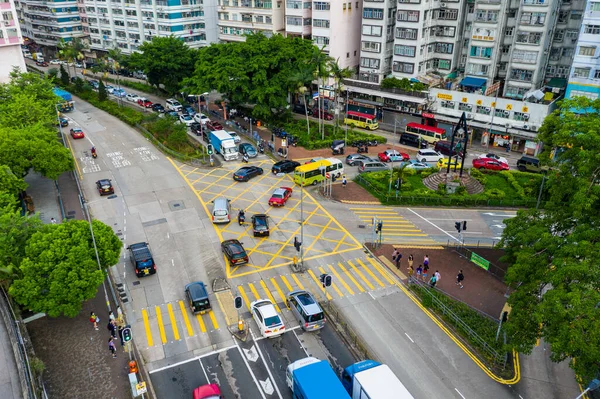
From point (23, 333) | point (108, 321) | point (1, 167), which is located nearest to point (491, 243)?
point (108, 321)

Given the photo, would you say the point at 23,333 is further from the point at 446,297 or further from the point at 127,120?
the point at 127,120

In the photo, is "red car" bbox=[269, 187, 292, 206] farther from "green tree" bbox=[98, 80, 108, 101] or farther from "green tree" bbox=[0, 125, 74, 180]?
"green tree" bbox=[98, 80, 108, 101]

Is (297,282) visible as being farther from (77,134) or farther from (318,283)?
(77,134)

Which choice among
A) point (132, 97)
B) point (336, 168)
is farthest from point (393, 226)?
point (132, 97)

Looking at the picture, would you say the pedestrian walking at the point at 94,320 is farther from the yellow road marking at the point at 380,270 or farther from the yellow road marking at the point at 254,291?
the yellow road marking at the point at 380,270

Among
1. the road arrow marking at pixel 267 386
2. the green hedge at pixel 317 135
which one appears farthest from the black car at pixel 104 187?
the road arrow marking at pixel 267 386
